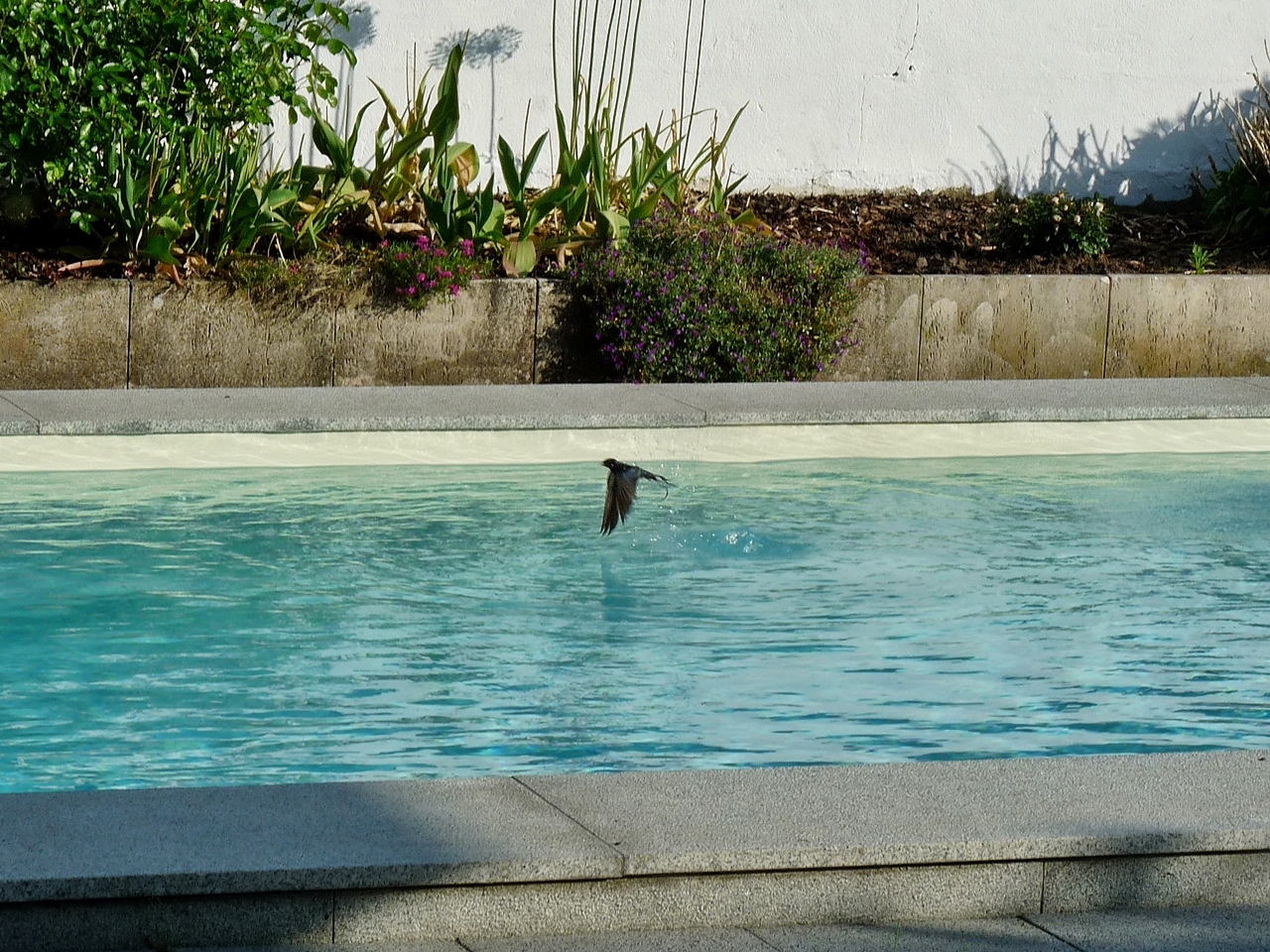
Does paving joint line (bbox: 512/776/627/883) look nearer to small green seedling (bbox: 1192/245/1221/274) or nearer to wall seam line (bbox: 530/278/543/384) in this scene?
wall seam line (bbox: 530/278/543/384)

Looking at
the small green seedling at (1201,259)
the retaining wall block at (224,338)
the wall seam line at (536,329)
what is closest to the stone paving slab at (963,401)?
the wall seam line at (536,329)

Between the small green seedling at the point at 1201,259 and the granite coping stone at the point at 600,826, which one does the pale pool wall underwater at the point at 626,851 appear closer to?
the granite coping stone at the point at 600,826

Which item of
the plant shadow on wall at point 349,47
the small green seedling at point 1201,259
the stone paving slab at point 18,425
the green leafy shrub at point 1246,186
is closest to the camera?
the stone paving slab at point 18,425

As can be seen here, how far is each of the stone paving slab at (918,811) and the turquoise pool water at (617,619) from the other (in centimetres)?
89

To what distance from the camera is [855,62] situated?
11.4 m

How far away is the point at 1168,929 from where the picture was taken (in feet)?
9.87

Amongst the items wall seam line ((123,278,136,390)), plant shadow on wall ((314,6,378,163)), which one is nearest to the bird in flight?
wall seam line ((123,278,136,390))

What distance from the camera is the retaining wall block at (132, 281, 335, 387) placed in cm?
880

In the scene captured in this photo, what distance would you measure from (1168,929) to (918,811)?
468mm

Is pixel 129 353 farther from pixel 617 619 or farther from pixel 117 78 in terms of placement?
pixel 617 619

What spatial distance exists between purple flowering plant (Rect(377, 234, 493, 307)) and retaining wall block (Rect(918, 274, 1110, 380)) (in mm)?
2597

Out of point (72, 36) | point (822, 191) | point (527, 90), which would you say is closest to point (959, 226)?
point (822, 191)

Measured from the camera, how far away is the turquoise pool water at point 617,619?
442cm

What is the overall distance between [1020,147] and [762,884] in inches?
374
